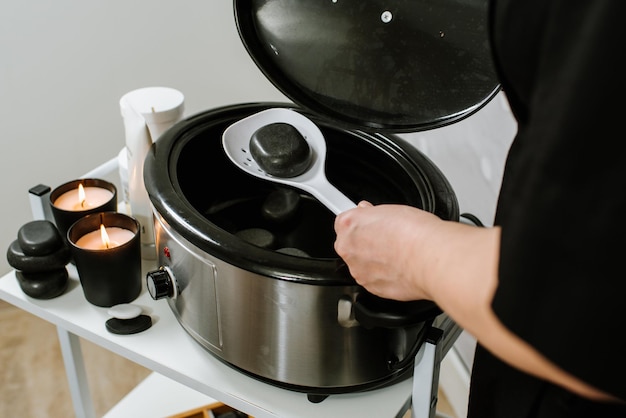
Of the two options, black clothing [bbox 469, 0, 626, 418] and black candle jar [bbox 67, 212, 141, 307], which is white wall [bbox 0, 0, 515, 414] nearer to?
black candle jar [bbox 67, 212, 141, 307]

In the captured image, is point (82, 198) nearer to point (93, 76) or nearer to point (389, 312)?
point (389, 312)

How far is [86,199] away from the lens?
3.34 ft

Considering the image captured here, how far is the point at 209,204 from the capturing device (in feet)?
3.22

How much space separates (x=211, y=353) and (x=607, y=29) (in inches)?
23.9

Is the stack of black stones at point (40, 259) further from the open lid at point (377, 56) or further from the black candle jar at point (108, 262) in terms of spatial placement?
the open lid at point (377, 56)

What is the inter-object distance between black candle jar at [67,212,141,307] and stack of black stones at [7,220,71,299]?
3 centimetres

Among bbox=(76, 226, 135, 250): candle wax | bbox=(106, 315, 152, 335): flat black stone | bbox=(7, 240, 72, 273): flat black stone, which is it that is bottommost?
bbox=(106, 315, 152, 335): flat black stone

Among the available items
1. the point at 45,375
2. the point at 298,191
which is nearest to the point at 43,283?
the point at 298,191

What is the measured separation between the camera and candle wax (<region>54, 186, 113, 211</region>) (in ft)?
3.27

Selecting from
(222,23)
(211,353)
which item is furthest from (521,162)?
(222,23)

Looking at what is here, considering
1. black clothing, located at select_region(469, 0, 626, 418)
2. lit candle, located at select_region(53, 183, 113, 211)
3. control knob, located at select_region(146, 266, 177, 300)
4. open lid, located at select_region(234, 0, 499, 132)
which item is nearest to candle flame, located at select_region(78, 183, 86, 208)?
lit candle, located at select_region(53, 183, 113, 211)

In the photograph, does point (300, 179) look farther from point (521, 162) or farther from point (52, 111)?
point (52, 111)

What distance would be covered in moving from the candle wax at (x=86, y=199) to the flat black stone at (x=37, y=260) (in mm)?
88

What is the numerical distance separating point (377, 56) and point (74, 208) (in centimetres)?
49
